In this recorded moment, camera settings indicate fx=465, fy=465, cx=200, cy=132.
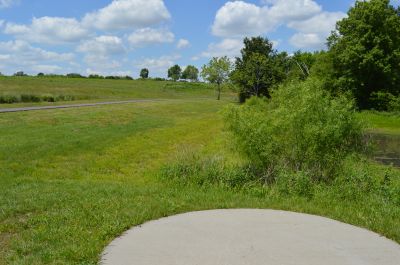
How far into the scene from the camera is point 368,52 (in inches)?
1652

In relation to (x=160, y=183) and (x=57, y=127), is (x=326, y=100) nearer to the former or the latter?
(x=160, y=183)

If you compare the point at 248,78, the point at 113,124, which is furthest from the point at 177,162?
the point at 248,78

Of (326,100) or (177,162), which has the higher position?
(326,100)

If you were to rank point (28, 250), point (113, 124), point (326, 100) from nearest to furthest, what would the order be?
point (28, 250), point (326, 100), point (113, 124)

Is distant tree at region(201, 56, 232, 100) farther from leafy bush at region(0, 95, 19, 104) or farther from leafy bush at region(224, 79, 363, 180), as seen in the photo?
leafy bush at region(224, 79, 363, 180)

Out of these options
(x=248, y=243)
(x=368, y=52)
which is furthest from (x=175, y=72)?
(x=248, y=243)

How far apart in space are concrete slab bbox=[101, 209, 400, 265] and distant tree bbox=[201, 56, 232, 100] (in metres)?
59.9

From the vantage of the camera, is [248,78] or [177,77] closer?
[248,78]

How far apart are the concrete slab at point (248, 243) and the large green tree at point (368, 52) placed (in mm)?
37701

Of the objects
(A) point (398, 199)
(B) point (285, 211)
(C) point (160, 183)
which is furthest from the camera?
(C) point (160, 183)

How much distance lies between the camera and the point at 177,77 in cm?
12375

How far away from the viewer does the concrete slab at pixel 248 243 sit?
5062 mm

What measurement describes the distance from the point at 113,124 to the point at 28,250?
18157 millimetres

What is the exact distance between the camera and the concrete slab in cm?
506
